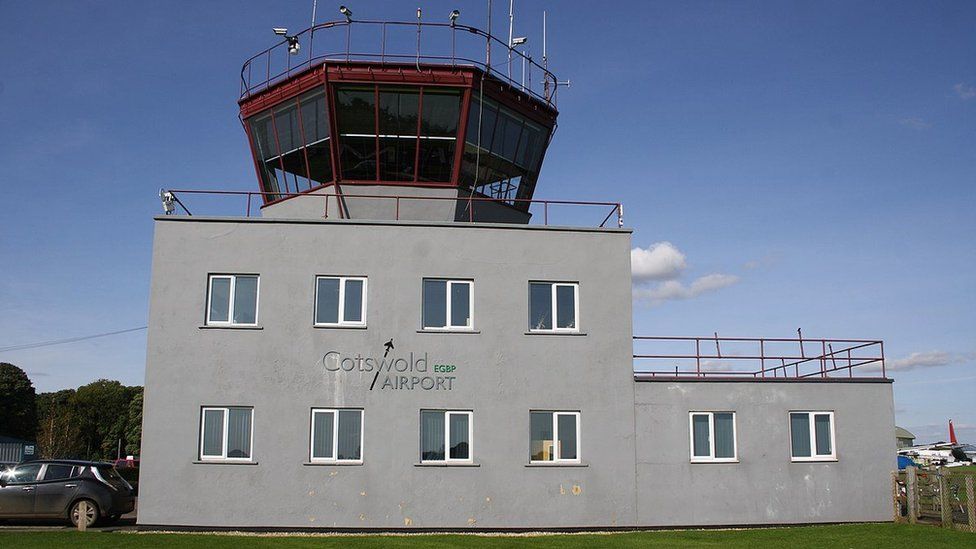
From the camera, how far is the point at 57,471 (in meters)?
19.2

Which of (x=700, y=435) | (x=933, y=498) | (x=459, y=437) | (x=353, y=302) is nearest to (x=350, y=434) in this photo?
(x=459, y=437)

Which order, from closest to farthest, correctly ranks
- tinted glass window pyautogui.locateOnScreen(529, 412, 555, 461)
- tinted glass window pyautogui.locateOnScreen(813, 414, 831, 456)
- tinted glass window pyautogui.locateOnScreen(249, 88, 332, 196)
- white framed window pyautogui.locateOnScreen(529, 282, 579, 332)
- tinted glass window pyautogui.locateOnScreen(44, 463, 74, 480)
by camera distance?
tinted glass window pyautogui.locateOnScreen(44, 463, 74, 480), tinted glass window pyautogui.locateOnScreen(529, 412, 555, 461), white framed window pyautogui.locateOnScreen(529, 282, 579, 332), tinted glass window pyautogui.locateOnScreen(813, 414, 831, 456), tinted glass window pyautogui.locateOnScreen(249, 88, 332, 196)

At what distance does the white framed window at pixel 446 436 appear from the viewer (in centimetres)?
1934

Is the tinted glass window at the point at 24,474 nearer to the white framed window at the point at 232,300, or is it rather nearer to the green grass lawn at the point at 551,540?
the green grass lawn at the point at 551,540

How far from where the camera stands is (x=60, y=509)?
18922 millimetres

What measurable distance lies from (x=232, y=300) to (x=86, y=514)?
19.0 ft

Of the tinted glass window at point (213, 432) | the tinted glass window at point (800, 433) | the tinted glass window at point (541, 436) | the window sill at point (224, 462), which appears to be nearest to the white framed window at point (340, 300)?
the tinted glass window at point (213, 432)

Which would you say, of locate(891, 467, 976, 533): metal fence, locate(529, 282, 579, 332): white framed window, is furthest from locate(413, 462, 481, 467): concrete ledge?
locate(891, 467, 976, 533): metal fence

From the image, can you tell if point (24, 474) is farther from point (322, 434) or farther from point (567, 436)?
point (567, 436)

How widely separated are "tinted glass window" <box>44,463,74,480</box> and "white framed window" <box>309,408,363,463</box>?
5.61 meters

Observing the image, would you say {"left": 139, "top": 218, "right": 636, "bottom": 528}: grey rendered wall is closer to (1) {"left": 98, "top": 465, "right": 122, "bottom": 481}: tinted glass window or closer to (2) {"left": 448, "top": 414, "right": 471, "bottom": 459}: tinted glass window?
(2) {"left": 448, "top": 414, "right": 471, "bottom": 459}: tinted glass window

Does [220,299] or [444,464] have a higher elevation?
[220,299]

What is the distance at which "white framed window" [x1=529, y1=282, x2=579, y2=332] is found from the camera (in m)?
20.2

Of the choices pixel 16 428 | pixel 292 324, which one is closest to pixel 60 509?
pixel 292 324
